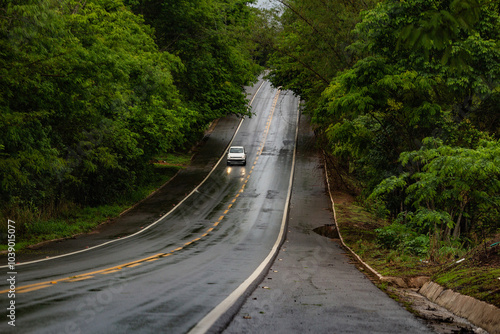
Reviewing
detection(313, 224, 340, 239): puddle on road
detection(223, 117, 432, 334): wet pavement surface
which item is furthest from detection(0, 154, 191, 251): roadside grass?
detection(313, 224, 340, 239): puddle on road

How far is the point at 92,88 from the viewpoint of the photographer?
796 inches

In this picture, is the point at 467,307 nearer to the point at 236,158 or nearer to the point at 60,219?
the point at 60,219

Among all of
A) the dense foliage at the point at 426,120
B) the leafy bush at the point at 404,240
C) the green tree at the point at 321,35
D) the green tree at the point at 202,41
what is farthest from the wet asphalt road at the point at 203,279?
the green tree at the point at 202,41

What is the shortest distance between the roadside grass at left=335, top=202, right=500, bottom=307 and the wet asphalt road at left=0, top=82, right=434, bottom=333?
1.08 m

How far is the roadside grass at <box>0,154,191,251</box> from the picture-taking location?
1900 cm

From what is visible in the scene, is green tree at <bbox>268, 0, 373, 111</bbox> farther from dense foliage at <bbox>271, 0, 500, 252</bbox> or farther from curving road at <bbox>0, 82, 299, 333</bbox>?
curving road at <bbox>0, 82, 299, 333</bbox>

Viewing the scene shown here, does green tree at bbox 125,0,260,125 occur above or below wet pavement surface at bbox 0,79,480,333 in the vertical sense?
above

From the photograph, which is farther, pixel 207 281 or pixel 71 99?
pixel 71 99

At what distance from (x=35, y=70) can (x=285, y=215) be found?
17761 mm

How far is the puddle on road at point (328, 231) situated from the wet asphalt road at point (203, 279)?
59 cm

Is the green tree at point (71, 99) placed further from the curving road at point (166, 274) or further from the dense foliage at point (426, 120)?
the dense foliage at point (426, 120)

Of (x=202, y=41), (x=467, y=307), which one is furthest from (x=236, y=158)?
(x=467, y=307)

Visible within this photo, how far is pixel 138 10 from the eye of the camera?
39219 mm

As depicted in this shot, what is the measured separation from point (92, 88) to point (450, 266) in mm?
15973
